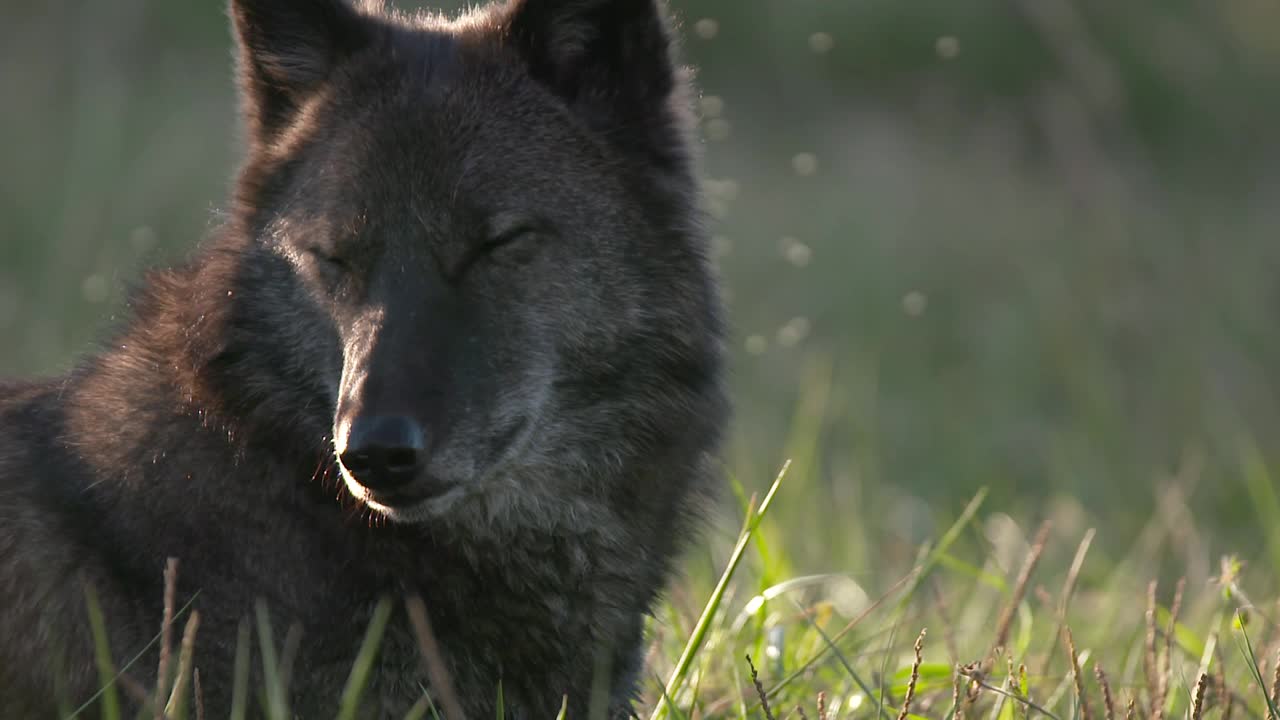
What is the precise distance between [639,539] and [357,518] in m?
0.73

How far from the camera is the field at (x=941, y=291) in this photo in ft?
15.3

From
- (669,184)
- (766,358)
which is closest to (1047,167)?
(766,358)

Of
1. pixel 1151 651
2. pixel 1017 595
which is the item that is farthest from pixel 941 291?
pixel 1017 595

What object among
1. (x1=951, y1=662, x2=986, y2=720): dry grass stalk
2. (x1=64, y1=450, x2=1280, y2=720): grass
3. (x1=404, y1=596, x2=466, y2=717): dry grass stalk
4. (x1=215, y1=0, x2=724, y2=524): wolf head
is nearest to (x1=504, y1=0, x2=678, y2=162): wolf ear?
(x1=215, y1=0, x2=724, y2=524): wolf head

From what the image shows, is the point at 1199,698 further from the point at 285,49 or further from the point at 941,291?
the point at 941,291

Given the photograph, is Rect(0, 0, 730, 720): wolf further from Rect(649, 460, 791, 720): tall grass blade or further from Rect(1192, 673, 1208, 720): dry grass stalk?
Rect(1192, 673, 1208, 720): dry grass stalk

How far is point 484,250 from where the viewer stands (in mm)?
3469

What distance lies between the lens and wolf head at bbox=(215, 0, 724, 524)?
3.30 meters

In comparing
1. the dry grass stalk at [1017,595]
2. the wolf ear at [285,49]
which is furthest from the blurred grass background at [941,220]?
the wolf ear at [285,49]

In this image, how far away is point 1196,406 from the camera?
10672 millimetres

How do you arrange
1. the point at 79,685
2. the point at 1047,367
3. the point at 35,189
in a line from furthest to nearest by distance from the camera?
the point at 35,189 → the point at 1047,367 → the point at 79,685

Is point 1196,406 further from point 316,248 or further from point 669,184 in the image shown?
point 316,248

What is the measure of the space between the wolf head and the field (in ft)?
1.63

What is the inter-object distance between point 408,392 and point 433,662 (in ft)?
1.94
